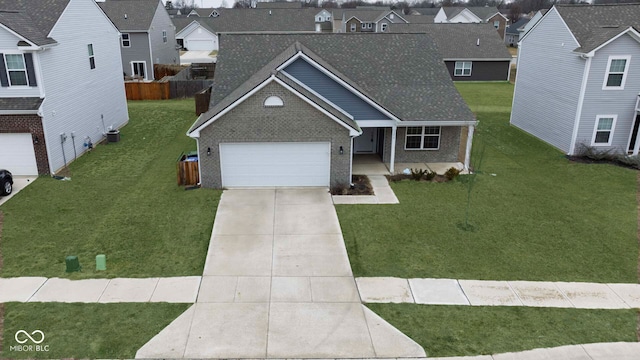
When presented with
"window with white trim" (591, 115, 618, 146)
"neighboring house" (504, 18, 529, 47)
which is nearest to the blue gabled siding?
"window with white trim" (591, 115, 618, 146)

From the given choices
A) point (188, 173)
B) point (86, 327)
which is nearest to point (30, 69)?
point (188, 173)

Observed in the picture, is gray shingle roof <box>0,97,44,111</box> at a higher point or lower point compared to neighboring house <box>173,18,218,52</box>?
lower

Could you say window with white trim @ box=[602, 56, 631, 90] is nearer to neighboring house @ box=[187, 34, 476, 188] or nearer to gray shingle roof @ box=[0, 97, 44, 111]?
neighboring house @ box=[187, 34, 476, 188]

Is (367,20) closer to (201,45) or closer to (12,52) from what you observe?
(201,45)

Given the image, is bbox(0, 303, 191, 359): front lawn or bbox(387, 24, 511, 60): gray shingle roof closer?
bbox(0, 303, 191, 359): front lawn

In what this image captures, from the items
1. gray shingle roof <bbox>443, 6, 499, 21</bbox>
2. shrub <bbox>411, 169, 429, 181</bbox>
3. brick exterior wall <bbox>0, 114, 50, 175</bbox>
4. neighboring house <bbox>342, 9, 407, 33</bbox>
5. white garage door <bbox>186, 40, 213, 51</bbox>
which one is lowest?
shrub <bbox>411, 169, 429, 181</bbox>

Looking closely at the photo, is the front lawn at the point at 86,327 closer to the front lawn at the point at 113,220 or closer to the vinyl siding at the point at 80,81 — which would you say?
the front lawn at the point at 113,220
